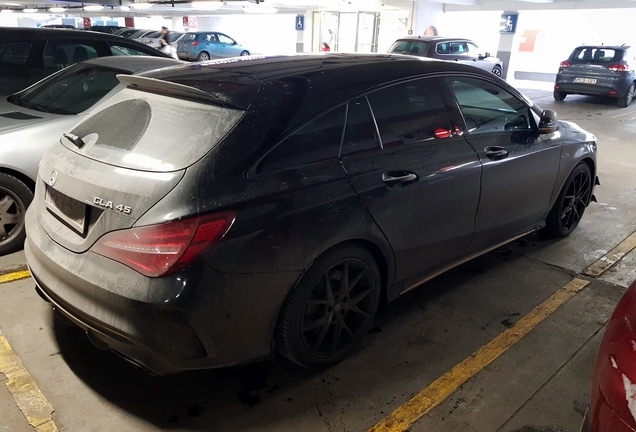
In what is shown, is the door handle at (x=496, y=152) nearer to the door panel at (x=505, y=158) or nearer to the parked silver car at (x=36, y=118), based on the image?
the door panel at (x=505, y=158)

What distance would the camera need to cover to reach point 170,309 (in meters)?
2.02

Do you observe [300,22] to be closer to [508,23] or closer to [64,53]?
[508,23]

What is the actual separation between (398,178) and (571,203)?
2.50 metres

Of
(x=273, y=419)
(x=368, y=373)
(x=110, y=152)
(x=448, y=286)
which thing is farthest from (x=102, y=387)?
(x=448, y=286)

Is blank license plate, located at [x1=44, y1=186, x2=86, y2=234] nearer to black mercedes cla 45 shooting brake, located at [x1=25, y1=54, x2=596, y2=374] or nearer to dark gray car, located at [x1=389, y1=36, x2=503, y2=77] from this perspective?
black mercedes cla 45 shooting brake, located at [x1=25, y1=54, x2=596, y2=374]

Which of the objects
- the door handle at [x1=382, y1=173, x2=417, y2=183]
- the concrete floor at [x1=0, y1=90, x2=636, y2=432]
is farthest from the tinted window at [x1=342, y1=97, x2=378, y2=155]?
the concrete floor at [x1=0, y1=90, x2=636, y2=432]

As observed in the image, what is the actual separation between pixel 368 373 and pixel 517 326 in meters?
1.12

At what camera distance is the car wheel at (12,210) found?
3.72 metres

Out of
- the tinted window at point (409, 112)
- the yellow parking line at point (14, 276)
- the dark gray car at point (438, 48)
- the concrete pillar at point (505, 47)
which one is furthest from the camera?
the concrete pillar at point (505, 47)

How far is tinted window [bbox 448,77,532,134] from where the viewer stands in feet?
10.8

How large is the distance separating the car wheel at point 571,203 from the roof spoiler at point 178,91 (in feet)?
10.4

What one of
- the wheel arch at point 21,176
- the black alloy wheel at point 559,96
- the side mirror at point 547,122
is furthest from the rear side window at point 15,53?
the black alloy wheel at point 559,96

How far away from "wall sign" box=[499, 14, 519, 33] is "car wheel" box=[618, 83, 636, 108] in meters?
7.99

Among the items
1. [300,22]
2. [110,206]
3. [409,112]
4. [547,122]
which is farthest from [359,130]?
[300,22]
